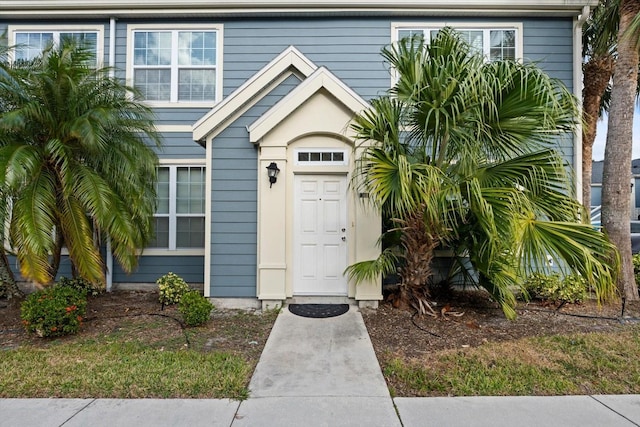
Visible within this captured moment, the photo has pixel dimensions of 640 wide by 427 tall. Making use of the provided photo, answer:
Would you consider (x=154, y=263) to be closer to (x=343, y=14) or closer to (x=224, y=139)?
(x=224, y=139)

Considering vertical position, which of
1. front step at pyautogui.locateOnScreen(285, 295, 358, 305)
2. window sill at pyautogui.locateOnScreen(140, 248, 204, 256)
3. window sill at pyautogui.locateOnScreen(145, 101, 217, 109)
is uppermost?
window sill at pyautogui.locateOnScreen(145, 101, 217, 109)

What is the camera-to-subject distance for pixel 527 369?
3.70 meters

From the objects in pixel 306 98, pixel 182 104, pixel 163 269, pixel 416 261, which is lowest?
pixel 163 269

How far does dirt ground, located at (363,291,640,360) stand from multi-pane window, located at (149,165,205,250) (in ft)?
13.9

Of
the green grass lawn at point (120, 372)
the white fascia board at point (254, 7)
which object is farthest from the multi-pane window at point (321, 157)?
the white fascia board at point (254, 7)

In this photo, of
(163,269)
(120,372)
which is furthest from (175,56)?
(120,372)

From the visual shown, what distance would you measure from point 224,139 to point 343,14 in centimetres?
399

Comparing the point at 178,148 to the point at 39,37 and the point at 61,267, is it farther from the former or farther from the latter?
the point at 39,37

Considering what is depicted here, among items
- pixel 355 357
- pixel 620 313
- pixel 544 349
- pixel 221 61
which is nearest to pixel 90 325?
pixel 355 357

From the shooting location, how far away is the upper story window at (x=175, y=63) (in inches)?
297

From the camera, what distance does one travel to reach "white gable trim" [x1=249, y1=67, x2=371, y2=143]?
18.1 ft

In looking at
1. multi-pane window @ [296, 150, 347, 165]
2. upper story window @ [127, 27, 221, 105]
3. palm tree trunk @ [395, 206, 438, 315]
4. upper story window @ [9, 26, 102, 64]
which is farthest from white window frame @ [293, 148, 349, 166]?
upper story window @ [9, 26, 102, 64]

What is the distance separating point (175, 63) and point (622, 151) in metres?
9.02

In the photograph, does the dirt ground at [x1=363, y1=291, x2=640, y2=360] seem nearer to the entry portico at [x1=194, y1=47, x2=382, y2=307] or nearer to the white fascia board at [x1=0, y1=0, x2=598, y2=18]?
the entry portico at [x1=194, y1=47, x2=382, y2=307]
